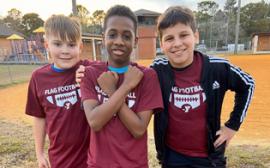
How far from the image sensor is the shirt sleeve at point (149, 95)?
6.43 ft

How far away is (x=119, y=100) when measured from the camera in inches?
72.1

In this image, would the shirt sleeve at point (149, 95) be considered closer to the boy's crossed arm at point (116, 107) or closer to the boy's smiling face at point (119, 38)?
the boy's crossed arm at point (116, 107)

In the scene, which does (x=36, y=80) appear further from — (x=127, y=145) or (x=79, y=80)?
(x=127, y=145)

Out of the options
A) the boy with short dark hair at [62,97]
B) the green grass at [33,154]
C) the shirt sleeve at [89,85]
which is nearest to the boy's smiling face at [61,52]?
the boy with short dark hair at [62,97]

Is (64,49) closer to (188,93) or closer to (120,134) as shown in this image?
(120,134)

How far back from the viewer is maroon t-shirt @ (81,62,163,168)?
1.89m

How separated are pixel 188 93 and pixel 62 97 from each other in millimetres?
1034

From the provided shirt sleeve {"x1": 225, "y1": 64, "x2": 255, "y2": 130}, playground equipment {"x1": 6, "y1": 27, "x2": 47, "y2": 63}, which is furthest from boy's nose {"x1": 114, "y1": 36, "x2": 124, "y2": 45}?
playground equipment {"x1": 6, "y1": 27, "x2": 47, "y2": 63}

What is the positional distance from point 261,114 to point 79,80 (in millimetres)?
6691

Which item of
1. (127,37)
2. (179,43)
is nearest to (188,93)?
(179,43)

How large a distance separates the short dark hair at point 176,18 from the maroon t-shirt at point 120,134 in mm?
505

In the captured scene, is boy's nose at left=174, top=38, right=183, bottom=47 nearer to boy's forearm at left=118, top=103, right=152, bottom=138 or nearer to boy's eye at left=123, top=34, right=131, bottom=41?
boy's eye at left=123, top=34, right=131, bottom=41

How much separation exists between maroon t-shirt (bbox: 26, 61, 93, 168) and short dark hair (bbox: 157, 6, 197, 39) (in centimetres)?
83

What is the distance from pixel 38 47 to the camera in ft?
111
